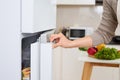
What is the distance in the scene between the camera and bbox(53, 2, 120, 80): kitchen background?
2863mm

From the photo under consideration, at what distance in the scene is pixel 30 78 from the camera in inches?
32.4

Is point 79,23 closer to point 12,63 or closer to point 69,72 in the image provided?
point 69,72

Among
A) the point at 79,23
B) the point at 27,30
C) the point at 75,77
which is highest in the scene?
the point at 27,30

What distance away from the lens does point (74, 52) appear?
2875mm

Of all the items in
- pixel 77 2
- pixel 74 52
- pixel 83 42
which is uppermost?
pixel 77 2

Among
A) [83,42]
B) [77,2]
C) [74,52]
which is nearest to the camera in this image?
[83,42]

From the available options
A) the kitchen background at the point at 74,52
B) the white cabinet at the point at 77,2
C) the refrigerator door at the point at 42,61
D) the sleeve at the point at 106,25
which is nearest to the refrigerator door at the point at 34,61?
the refrigerator door at the point at 42,61

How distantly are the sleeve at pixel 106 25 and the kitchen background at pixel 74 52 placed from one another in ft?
4.38

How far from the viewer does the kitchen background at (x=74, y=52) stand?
9.39 ft

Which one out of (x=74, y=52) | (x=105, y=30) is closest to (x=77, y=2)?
(x=74, y=52)

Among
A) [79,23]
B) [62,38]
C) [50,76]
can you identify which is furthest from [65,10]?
[50,76]

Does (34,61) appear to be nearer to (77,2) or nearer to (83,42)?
(83,42)

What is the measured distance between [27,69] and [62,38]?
312mm

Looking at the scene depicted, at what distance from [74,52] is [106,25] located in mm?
1542
